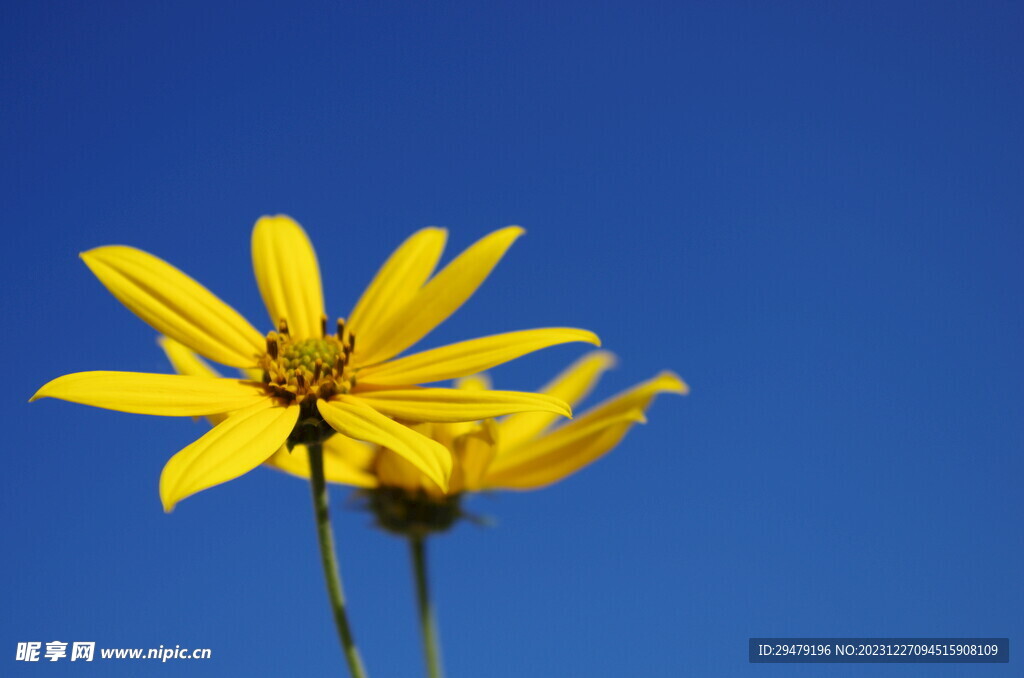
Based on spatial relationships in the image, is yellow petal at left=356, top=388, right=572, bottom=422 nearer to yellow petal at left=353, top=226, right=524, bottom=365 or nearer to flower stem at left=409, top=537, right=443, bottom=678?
yellow petal at left=353, top=226, right=524, bottom=365

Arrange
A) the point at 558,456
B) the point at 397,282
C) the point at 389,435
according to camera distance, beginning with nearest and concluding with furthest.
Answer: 1. the point at 389,435
2. the point at 397,282
3. the point at 558,456

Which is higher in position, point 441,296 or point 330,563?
point 441,296

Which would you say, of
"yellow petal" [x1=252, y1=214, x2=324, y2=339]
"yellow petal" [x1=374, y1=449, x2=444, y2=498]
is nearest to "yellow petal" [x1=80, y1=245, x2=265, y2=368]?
"yellow petal" [x1=252, y1=214, x2=324, y2=339]

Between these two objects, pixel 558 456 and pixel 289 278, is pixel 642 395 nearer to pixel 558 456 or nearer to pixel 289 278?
pixel 558 456

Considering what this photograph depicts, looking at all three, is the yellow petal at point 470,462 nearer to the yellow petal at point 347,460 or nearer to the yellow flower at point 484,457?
the yellow flower at point 484,457

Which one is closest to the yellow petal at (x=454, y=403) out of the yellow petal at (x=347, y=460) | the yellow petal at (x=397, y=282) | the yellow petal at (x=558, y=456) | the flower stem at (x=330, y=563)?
the flower stem at (x=330, y=563)

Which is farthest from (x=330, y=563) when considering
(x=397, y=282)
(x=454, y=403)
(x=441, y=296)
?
(x=397, y=282)

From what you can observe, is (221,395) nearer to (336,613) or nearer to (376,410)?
(376,410)
